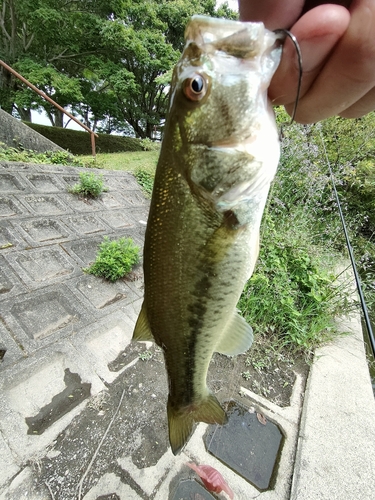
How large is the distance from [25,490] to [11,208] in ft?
12.2

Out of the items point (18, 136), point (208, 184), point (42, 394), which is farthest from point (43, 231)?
point (18, 136)

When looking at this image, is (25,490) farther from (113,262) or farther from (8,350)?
(113,262)

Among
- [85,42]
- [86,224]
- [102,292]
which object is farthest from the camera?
[85,42]

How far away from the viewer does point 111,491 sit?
202cm

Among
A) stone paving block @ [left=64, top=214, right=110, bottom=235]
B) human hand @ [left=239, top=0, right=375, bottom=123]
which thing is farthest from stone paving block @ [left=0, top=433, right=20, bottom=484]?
stone paving block @ [left=64, top=214, right=110, bottom=235]

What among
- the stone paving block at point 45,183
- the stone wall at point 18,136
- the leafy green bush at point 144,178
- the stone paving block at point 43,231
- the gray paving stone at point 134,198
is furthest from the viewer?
the stone wall at point 18,136

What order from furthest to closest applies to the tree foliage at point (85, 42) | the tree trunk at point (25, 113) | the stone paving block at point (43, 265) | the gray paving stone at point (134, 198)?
the tree trunk at point (25, 113), the tree foliage at point (85, 42), the gray paving stone at point (134, 198), the stone paving block at point (43, 265)

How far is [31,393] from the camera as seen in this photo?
2504 millimetres

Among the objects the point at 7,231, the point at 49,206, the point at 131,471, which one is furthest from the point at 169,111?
the point at 49,206

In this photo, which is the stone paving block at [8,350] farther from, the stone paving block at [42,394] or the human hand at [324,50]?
the human hand at [324,50]

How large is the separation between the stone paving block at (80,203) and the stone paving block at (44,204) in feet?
0.46

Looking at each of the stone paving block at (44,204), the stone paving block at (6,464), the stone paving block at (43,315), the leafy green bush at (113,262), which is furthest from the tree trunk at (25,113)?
the stone paving block at (6,464)

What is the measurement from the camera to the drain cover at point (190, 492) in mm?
2053

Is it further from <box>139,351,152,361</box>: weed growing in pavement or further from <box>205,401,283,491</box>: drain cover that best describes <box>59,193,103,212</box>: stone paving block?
<box>205,401,283,491</box>: drain cover
